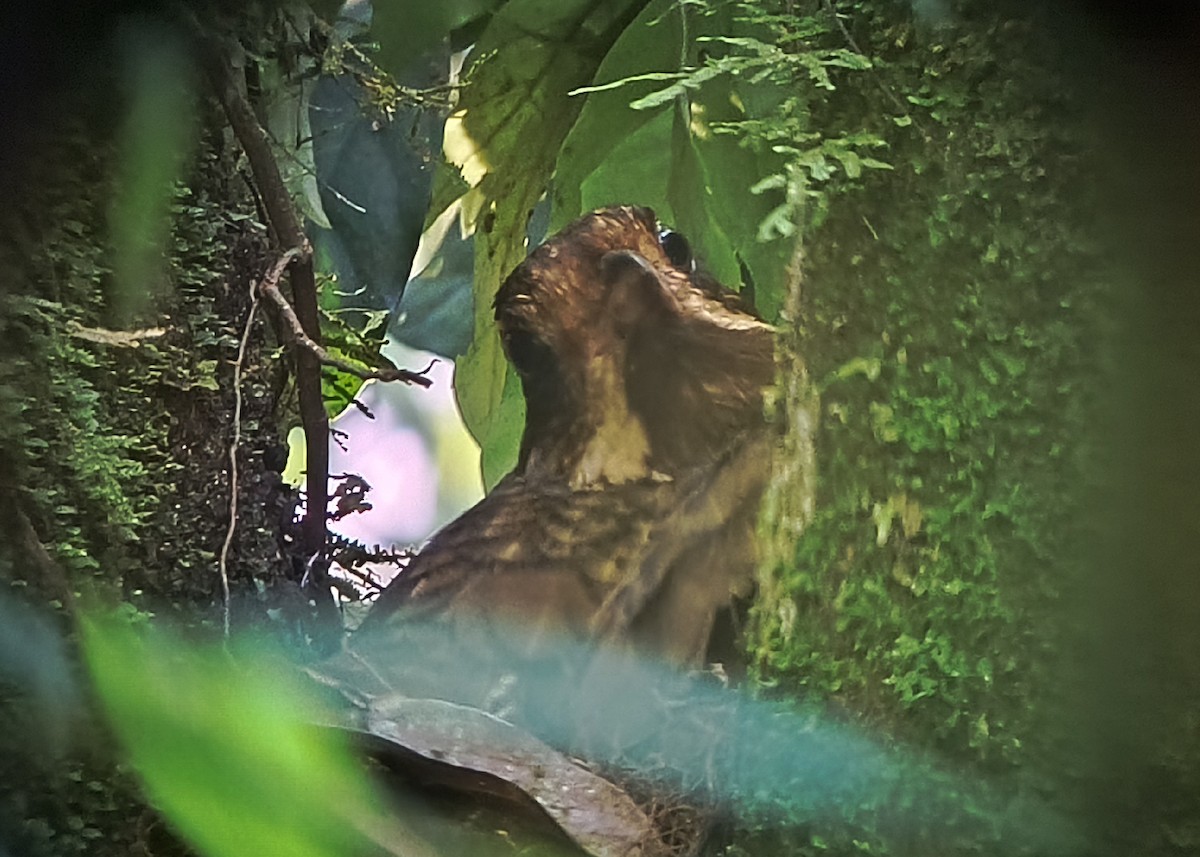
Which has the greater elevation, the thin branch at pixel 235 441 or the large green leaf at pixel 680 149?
the large green leaf at pixel 680 149

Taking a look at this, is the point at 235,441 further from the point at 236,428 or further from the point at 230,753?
the point at 230,753

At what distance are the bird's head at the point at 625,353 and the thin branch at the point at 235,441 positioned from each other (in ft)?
0.68

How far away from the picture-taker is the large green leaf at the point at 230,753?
2.76ft

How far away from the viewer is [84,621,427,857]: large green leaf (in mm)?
840

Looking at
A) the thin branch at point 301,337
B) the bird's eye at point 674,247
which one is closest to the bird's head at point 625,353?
the bird's eye at point 674,247

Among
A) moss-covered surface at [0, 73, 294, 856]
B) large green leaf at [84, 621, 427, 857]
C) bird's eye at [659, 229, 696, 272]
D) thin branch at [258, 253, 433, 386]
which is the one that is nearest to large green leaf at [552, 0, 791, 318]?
bird's eye at [659, 229, 696, 272]

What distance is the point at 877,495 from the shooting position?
0.87m

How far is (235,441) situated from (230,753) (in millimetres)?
254

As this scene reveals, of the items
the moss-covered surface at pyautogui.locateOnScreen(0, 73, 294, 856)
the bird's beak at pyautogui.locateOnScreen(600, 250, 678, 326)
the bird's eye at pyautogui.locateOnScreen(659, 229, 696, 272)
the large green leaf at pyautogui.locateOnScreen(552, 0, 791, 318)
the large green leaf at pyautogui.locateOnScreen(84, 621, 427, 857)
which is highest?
the large green leaf at pyautogui.locateOnScreen(552, 0, 791, 318)

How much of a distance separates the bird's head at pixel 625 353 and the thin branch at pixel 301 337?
0.34 ft

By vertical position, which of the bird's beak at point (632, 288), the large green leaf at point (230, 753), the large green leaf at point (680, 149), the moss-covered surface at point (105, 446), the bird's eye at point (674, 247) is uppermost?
the large green leaf at point (680, 149)

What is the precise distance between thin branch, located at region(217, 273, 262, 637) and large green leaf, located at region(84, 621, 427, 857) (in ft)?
0.22

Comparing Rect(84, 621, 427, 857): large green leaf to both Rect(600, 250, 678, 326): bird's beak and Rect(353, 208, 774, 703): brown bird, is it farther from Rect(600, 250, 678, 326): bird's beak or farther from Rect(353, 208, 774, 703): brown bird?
Rect(600, 250, 678, 326): bird's beak

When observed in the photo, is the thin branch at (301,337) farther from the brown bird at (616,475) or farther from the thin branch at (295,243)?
the brown bird at (616,475)
